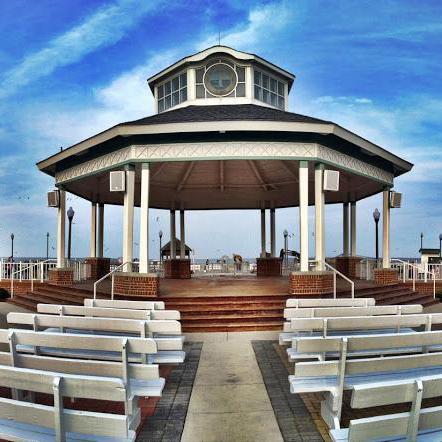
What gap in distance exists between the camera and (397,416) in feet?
10.3

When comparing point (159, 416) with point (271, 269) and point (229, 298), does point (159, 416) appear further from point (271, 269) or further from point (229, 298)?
point (271, 269)

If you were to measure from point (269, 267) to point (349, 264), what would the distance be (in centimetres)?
378

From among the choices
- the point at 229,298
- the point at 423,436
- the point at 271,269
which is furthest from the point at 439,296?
the point at 423,436

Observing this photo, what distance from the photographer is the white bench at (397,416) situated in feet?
9.96

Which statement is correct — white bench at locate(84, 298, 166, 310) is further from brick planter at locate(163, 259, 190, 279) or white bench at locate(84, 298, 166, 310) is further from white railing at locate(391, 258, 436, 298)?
white railing at locate(391, 258, 436, 298)

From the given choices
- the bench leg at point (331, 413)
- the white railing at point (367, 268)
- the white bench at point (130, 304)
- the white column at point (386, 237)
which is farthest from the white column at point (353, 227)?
the bench leg at point (331, 413)

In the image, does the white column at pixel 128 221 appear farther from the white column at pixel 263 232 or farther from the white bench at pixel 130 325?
the white column at pixel 263 232

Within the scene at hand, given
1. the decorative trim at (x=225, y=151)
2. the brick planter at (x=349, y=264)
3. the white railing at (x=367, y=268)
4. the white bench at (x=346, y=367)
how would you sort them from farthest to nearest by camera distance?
the brick planter at (x=349, y=264), the white railing at (x=367, y=268), the decorative trim at (x=225, y=151), the white bench at (x=346, y=367)

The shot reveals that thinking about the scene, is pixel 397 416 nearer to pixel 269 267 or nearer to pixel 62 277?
pixel 62 277

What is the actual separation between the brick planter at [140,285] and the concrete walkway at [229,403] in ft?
13.2

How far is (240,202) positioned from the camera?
71.9 feet

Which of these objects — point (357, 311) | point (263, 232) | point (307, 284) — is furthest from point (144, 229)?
point (263, 232)

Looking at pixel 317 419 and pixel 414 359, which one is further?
pixel 317 419

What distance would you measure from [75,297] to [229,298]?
526 cm
